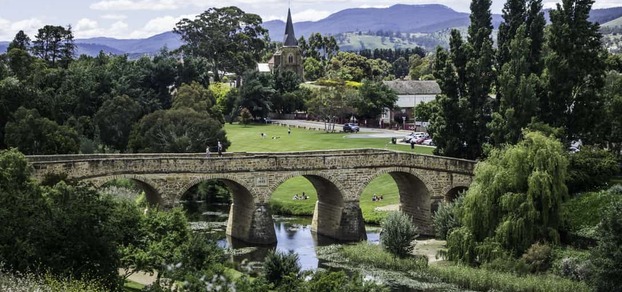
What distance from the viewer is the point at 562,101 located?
66812 mm

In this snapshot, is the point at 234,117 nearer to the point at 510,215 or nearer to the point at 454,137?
the point at 454,137

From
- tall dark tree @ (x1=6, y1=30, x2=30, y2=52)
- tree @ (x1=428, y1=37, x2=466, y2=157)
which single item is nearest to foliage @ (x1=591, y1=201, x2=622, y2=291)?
tree @ (x1=428, y1=37, x2=466, y2=157)

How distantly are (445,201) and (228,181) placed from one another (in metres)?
15.8

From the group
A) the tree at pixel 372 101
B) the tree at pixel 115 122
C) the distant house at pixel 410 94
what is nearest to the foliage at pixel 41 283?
the tree at pixel 115 122

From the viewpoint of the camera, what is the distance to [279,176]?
6506cm

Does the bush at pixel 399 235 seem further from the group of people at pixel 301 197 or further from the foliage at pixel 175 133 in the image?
the foliage at pixel 175 133

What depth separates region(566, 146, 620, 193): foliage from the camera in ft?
204

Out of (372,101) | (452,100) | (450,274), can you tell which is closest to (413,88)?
(372,101)

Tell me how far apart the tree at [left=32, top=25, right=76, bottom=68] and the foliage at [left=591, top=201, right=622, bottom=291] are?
3930 inches

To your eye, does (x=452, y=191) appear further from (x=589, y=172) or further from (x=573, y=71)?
(x=573, y=71)

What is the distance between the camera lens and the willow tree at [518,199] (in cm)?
5491

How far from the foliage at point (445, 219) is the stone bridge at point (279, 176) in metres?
5.58

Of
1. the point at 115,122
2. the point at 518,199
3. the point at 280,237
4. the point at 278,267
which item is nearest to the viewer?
the point at 278,267

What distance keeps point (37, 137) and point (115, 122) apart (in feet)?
51.3
